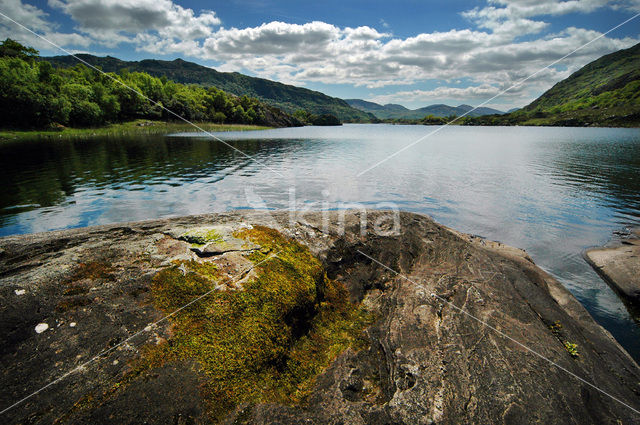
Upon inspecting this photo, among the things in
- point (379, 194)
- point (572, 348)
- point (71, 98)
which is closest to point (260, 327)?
point (572, 348)

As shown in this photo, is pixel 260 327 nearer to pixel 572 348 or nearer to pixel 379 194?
pixel 572 348

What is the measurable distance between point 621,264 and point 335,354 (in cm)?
1512

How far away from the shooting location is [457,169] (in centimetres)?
3778

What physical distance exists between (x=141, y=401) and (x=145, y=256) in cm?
308

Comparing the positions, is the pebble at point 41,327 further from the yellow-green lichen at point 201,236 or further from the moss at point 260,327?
the yellow-green lichen at point 201,236

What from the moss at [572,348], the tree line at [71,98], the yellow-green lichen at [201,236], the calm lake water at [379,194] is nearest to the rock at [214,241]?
the yellow-green lichen at [201,236]

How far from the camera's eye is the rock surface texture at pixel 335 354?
357 centimetres

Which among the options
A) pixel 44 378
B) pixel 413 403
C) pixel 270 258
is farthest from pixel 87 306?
pixel 413 403

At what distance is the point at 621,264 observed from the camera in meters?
12.4

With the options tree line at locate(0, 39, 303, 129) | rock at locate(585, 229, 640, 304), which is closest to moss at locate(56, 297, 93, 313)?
rock at locate(585, 229, 640, 304)

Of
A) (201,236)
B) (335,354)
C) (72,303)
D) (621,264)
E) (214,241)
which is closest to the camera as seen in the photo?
(72,303)

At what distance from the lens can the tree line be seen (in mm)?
67500

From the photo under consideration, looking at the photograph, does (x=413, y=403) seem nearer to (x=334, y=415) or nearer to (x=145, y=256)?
(x=334, y=415)

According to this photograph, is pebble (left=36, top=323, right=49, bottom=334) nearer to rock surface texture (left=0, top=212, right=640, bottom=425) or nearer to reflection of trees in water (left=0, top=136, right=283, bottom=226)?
rock surface texture (left=0, top=212, right=640, bottom=425)
